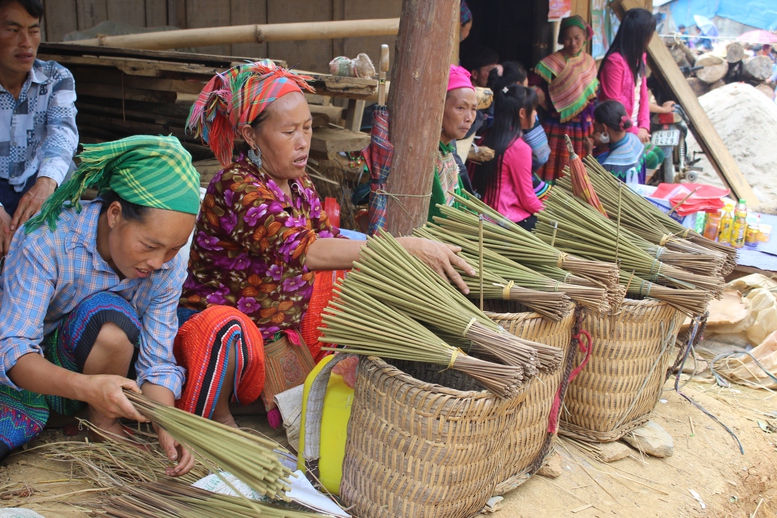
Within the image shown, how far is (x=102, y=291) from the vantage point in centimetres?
224

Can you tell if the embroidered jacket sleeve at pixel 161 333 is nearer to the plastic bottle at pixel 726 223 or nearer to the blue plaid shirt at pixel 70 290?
the blue plaid shirt at pixel 70 290

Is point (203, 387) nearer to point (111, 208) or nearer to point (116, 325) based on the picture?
point (116, 325)

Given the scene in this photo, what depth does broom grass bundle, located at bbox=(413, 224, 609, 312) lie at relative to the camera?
248 centimetres

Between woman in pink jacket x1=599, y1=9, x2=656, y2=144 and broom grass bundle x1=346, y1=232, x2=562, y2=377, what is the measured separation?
15.3ft

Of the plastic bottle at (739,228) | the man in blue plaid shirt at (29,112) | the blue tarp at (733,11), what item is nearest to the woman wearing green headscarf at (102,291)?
the man in blue plaid shirt at (29,112)

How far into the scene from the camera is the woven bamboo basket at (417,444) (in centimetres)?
197

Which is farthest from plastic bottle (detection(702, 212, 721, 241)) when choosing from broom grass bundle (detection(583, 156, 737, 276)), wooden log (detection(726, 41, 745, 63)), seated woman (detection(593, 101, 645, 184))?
wooden log (detection(726, 41, 745, 63))

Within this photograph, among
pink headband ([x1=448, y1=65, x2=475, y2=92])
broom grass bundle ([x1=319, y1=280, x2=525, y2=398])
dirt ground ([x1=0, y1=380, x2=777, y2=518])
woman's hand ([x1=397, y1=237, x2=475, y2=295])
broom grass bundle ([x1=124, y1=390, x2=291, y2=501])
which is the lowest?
dirt ground ([x1=0, y1=380, x2=777, y2=518])

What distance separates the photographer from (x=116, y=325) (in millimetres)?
2174

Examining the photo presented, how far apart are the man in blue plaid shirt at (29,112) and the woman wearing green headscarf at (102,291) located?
779mm

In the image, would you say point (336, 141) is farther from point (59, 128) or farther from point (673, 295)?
point (673, 295)

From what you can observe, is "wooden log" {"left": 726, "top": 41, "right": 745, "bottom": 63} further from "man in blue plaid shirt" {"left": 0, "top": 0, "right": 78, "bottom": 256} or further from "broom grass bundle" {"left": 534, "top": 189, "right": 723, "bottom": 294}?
"man in blue plaid shirt" {"left": 0, "top": 0, "right": 78, "bottom": 256}

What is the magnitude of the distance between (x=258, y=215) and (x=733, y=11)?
61.1 ft

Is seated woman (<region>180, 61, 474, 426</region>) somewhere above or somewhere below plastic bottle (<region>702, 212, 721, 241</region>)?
above
